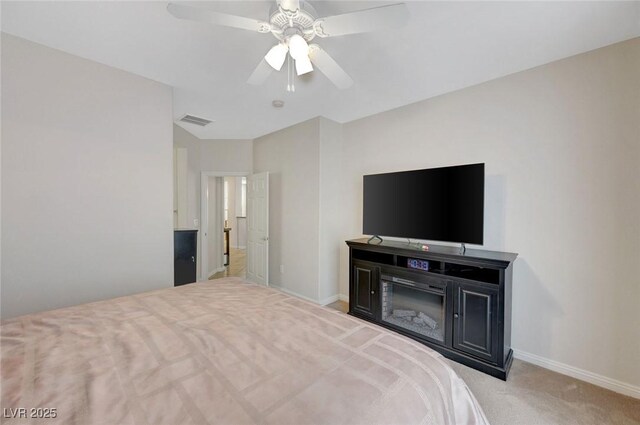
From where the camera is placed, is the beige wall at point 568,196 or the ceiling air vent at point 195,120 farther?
the ceiling air vent at point 195,120

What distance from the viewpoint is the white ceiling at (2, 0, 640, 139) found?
1604 mm

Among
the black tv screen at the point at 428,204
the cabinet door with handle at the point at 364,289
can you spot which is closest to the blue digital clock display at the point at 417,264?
the black tv screen at the point at 428,204

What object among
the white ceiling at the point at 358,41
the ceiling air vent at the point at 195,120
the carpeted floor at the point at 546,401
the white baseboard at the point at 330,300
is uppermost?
the white ceiling at the point at 358,41

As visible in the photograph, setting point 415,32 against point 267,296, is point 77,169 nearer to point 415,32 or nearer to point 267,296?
point 267,296

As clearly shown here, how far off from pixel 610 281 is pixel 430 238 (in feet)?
4.17

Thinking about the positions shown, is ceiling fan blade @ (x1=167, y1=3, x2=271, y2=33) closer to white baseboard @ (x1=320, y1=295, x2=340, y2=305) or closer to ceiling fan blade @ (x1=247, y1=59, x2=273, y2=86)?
ceiling fan blade @ (x1=247, y1=59, x2=273, y2=86)

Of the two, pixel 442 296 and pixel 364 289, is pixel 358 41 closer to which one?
pixel 442 296

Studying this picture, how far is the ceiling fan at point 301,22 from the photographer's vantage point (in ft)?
4.16

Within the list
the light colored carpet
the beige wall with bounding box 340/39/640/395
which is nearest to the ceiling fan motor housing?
the beige wall with bounding box 340/39/640/395

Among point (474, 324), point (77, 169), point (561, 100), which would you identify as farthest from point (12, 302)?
point (561, 100)

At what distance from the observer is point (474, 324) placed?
2143 mm

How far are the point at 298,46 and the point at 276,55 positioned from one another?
0.19 m

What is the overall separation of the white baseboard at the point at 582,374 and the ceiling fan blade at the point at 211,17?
3241mm

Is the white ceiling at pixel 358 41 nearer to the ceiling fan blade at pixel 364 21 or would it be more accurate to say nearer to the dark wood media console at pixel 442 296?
the ceiling fan blade at pixel 364 21
